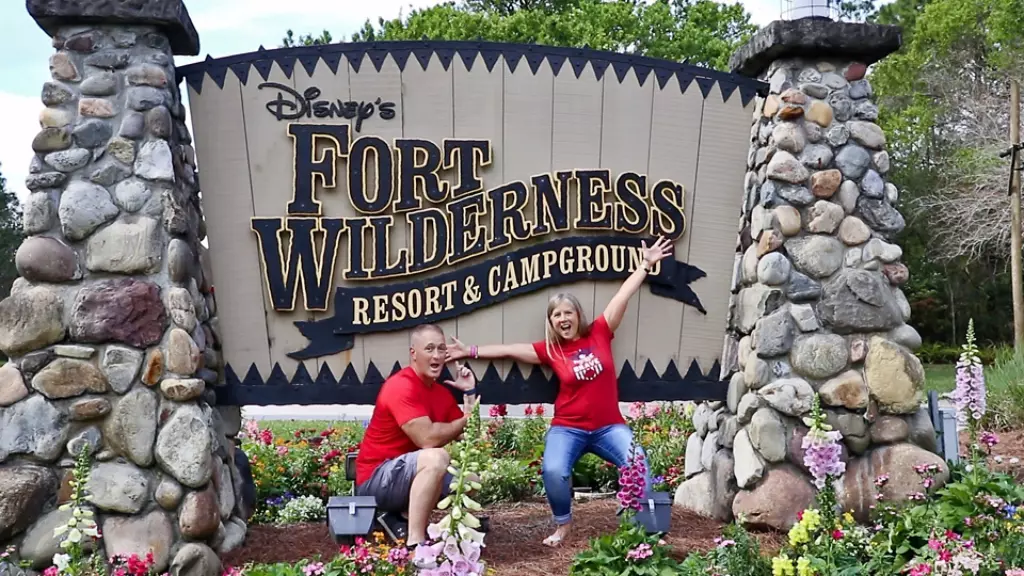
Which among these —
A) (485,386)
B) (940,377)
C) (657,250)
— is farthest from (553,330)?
(940,377)

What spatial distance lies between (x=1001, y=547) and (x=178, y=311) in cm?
342

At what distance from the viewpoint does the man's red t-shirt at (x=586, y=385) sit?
4574mm

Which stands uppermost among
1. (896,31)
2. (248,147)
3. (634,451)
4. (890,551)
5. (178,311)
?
(896,31)

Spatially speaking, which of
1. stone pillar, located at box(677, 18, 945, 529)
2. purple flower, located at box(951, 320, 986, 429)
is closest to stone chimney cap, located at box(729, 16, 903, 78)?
stone pillar, located at box(677, 18, 945, 529)

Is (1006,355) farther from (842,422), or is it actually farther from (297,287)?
(297,287)

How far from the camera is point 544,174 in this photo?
16.3 ft

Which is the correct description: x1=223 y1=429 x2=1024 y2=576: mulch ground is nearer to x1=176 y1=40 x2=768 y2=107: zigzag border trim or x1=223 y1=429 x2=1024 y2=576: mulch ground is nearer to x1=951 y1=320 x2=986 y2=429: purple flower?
x1=951 y1=320 x2=986 y2=429: purple flower

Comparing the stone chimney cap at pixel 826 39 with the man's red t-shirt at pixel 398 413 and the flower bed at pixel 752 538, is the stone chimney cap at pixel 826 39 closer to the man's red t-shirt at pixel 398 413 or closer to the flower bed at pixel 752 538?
the flower bed at pixel 752 538

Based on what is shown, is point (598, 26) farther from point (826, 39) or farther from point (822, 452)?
point (822, 452)

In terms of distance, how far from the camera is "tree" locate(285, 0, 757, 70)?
18.7 metres

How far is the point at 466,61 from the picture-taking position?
493 centimetres

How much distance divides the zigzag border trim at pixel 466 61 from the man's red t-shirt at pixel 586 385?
57.4 inches

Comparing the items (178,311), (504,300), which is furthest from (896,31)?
(178,311)

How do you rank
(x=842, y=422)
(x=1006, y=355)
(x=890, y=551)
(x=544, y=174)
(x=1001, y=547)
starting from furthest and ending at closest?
(x=1006, y=355), (x=544, y=174), (x=842, y=422), (x=890, y=551), (x=1001, y=547)
